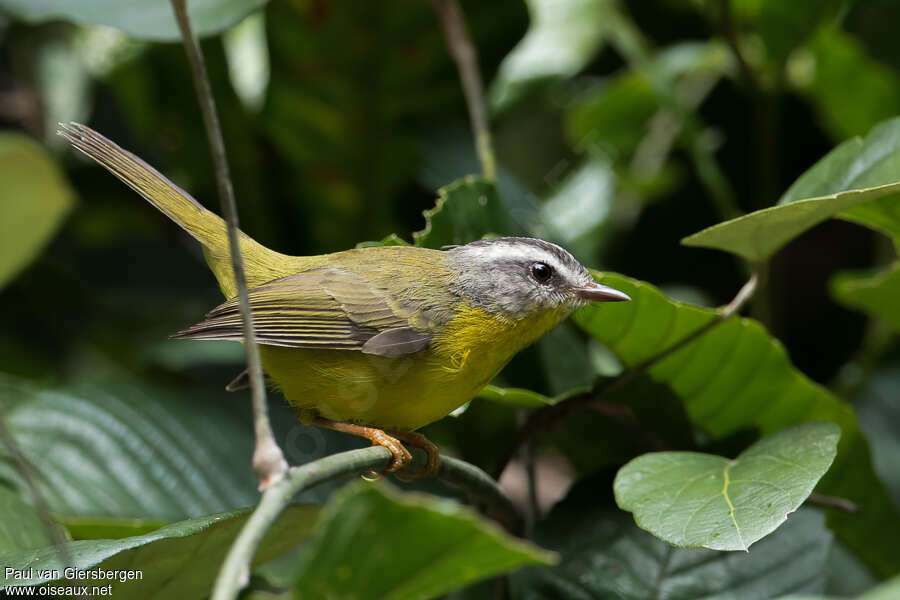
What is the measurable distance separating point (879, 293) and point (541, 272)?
96 centimetres

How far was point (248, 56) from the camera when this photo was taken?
4.04 m

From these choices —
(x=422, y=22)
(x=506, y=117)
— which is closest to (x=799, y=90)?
(x=506, y=117)

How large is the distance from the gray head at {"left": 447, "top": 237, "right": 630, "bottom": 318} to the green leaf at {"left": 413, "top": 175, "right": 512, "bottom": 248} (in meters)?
0.06

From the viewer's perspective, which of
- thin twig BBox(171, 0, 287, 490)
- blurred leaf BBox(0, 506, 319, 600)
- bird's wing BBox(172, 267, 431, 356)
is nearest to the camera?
thin twig BBox(171, 0, 287, 490)

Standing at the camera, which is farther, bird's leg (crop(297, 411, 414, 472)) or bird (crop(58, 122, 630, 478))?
bird (crop(58, 122, 630, 478))

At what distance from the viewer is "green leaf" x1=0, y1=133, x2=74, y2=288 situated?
2.68 meters

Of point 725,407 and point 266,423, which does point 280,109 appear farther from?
point 266,423

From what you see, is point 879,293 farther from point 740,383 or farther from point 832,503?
point 832,503

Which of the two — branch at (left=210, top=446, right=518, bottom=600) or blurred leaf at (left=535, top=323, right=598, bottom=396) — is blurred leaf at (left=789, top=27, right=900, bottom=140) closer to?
blurred leaf at (left=535, top=323, right=598, bottom=396)

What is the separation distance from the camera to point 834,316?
3977mm

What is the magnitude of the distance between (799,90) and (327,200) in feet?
6.92

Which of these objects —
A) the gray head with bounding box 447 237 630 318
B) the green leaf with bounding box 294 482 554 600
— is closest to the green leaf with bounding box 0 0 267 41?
the gray head with bounding box 447 237 630 318

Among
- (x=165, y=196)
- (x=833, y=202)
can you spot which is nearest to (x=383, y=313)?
(x=165, y=196)

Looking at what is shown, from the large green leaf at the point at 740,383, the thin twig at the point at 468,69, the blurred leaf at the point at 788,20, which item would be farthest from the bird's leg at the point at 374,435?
the blurred leaf at the point at 788,20
